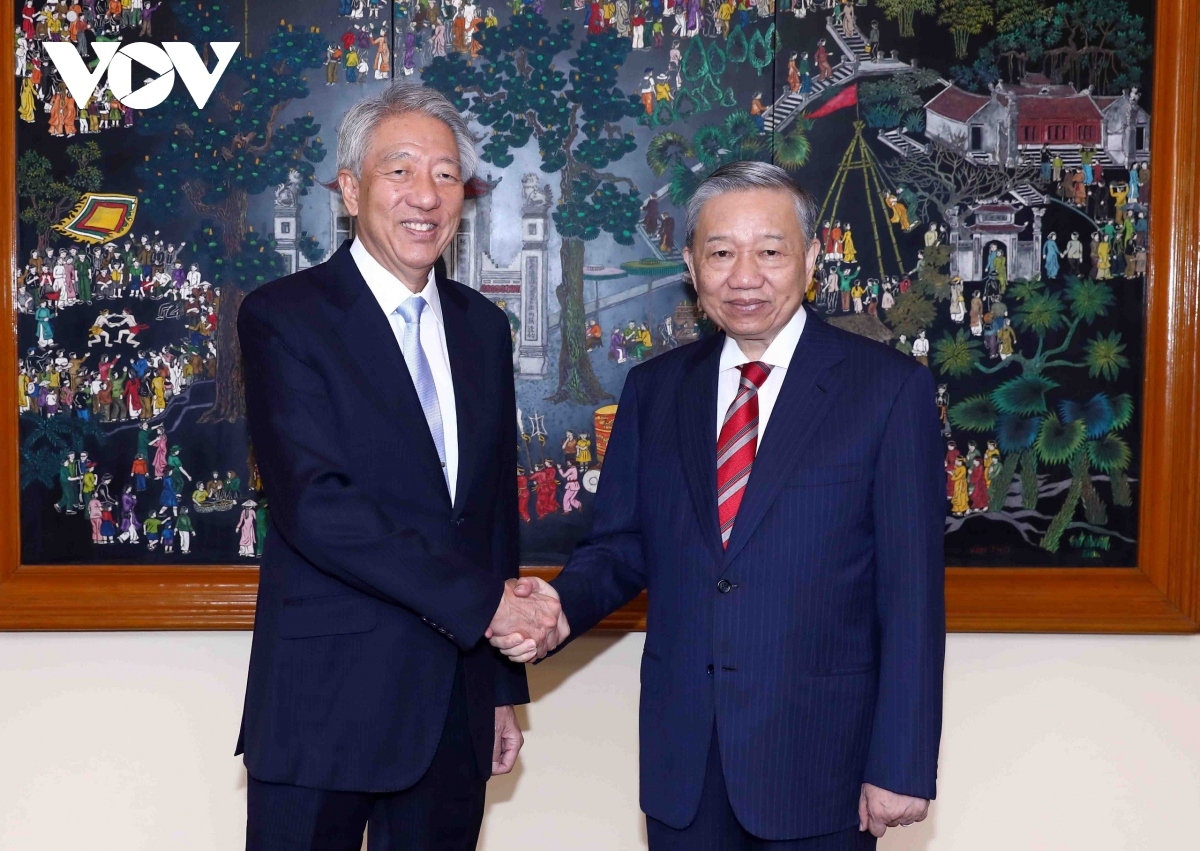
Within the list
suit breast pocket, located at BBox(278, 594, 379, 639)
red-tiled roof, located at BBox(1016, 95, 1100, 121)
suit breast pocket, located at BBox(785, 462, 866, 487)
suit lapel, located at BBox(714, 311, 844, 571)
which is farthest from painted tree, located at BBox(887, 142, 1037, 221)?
suit breast pocket, located at BBox(278, 594, 379, 639)

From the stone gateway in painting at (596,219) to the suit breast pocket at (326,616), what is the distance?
0.96m

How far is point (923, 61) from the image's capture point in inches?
109

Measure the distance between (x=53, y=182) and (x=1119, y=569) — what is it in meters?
2.87

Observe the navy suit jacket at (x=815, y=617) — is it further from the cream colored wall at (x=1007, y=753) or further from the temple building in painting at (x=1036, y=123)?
the temple building in painting at (x=1036, y=123)

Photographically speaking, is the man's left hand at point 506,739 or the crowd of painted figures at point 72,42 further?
the crowd of painted figures at point 72,42

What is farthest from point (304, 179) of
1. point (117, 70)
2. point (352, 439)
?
point (352, 439)

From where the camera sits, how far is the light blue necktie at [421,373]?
1.95 m

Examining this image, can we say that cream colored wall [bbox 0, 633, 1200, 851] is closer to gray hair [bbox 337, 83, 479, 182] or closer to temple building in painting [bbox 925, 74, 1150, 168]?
temple building in painting [bbox 925, 74, 1150, 168]

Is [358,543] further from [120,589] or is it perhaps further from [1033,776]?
[1033,776]

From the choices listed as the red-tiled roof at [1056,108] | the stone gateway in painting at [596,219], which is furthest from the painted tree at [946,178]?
the red-tiled roof at [1056,108]

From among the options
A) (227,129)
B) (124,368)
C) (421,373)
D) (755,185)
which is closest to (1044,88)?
(755,185)

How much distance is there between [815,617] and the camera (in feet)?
5.77

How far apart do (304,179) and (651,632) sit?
4.96 feet

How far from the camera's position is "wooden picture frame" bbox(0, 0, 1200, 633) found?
8.95 feet
